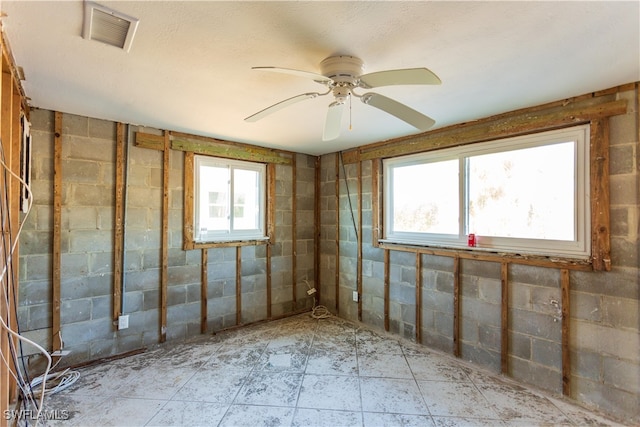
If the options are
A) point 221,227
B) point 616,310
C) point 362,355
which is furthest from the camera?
point 221,227

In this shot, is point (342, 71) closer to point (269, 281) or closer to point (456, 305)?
point (456, 305)

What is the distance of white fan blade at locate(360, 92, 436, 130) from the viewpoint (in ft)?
5.77

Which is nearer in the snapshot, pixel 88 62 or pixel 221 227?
pixel 88 62

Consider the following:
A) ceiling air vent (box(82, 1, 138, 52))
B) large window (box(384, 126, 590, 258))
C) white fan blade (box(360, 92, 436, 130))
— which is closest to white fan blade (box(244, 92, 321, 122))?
white fan blade (box(360, 92, 436, 130))

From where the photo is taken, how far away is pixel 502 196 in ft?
9.07

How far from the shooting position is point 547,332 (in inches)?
95.2

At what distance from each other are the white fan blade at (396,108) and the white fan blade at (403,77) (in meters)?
0.16

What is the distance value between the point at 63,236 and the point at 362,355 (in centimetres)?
303

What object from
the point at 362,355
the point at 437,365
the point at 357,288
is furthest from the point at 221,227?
the point at 437,365

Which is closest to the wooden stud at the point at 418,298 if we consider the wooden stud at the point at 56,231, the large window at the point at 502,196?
the large window at the point at 502,196

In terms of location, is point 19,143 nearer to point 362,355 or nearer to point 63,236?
point 63,236

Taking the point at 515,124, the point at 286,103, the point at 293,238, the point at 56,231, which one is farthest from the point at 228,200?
the point at 515,124

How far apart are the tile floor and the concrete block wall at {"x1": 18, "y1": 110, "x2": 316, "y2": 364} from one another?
1.09 feet

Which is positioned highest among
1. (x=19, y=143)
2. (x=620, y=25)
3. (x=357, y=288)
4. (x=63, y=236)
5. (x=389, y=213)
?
(x=620, y=25)
